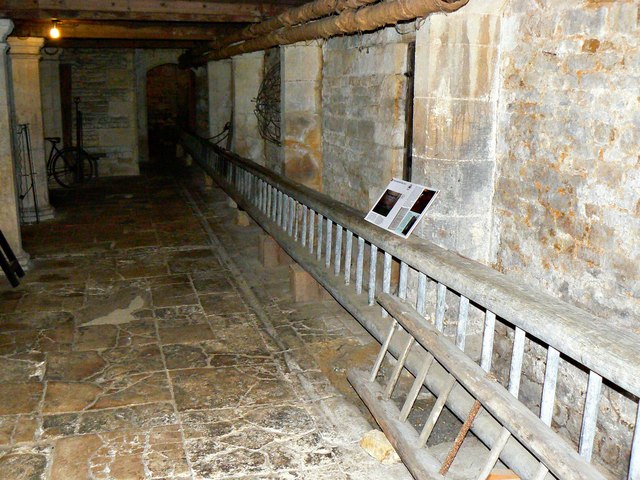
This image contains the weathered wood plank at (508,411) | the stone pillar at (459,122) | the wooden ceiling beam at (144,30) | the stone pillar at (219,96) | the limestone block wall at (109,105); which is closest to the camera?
the weathered wood plank at (508,411)

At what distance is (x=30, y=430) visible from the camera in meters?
3.86

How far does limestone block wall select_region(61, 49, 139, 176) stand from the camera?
16.0m

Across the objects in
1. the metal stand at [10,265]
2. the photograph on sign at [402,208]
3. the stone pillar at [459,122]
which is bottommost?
the metal stand at [10,265]

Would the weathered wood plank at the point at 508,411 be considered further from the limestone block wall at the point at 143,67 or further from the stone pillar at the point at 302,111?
the limestone block wall at the point at 143,67

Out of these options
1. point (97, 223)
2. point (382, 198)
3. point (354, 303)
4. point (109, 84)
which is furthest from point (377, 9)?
point (109, 84)

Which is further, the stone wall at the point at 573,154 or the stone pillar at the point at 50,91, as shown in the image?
the stone pillar at the point at 50,91

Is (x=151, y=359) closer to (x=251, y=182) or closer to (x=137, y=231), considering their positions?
(x=251, y=182)

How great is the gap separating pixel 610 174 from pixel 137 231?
7.42 metres

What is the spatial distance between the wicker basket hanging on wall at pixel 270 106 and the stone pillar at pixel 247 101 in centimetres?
16

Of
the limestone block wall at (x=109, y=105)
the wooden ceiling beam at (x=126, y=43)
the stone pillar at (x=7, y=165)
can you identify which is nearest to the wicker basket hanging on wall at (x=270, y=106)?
the stone pillar at (x=7, y=165)

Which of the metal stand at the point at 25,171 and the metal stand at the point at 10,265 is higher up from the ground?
the metal stand at the point at 25,171

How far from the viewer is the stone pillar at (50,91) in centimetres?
1363

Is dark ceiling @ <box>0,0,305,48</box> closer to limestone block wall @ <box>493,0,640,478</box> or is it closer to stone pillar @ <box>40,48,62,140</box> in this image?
stone pillar @ <box>40,48,62,140</box>

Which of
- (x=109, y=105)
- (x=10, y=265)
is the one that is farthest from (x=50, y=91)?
(x=10, y=265)
